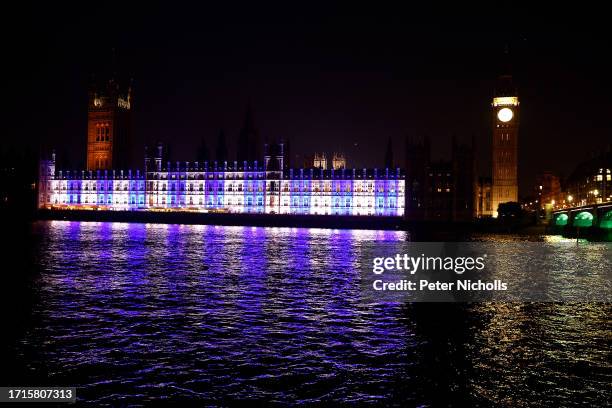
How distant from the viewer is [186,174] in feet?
491

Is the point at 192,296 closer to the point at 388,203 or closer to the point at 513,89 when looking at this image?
the point at 388,203

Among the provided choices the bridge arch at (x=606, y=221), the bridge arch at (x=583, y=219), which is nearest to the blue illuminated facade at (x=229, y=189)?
the bridge arch at (x=583, y=219)

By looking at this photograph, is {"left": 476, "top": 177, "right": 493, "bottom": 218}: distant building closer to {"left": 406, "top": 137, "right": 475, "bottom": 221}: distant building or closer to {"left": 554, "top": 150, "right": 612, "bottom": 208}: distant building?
{"left": 554, "top": 150, "right": 612, "bottom": 208}: distant building

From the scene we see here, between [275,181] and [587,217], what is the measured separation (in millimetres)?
68718

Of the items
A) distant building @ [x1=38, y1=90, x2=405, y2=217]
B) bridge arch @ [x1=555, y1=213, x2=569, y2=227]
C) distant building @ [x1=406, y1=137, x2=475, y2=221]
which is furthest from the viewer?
distant building @ [x1=38, y1=90, x2=405, y2=217]

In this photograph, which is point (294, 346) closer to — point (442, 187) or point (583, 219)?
point (583, 219)

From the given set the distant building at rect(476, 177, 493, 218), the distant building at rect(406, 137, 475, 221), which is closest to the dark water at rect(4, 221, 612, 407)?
the distant building at rect(406, 137, 475, 221)

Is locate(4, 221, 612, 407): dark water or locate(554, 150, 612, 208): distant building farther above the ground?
locate(554, 150, 612, 208): distant building

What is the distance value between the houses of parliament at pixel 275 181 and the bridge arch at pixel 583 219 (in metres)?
37.8

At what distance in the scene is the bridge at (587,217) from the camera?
77.0 m

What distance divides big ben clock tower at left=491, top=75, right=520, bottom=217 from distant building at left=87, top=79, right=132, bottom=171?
87.8 metres

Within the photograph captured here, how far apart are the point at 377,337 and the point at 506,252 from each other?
126 ft

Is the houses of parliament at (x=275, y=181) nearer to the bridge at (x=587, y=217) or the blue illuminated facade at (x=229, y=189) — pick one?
the blue illuminated facade at (x=229, y=189)

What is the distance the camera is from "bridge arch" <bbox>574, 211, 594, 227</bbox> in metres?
86.6
